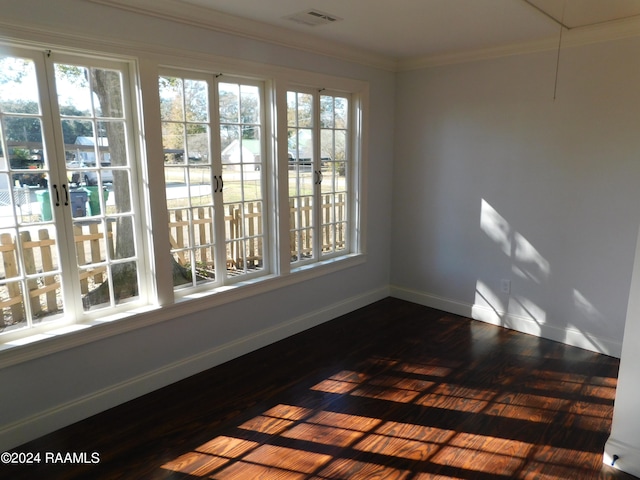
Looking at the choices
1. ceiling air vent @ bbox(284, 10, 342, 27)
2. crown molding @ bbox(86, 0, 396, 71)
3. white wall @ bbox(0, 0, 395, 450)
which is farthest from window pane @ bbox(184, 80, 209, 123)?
ceiling air vent @ bbox(284, 10, 342, 27)

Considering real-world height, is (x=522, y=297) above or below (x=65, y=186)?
below

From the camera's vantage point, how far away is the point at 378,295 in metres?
4.77

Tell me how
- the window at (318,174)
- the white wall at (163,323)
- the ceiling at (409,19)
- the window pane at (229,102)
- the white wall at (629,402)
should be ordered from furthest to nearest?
1. the window at (318,174)
2. the window pane at (229,102)
3. the ceiling at (409,19)
4. the white wall at (163,323)
5. the white wall at (629,402)

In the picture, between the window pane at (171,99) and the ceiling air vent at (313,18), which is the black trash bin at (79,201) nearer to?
the window pane at (171,99)

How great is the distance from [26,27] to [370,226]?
126 inches

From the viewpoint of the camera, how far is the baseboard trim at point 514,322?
11.5 ft

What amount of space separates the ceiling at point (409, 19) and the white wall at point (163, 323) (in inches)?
4.4

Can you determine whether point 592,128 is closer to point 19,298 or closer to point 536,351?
point 536,351

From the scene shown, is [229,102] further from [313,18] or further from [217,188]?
[313,18]

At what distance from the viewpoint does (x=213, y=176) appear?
3.19 metres

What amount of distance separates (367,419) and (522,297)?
2047mm

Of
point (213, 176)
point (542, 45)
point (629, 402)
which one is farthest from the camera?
point (542, 45)

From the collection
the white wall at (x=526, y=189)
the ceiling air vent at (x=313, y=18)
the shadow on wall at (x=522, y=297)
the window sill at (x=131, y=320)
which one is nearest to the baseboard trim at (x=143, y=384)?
the window sill at (x=131, y=320)

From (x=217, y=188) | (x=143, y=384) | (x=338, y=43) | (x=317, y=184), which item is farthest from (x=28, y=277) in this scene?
(x=338, y=43)
